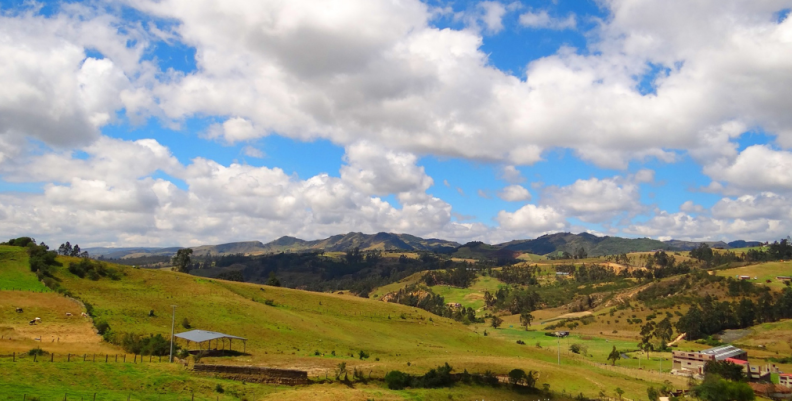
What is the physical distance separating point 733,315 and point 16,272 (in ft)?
658

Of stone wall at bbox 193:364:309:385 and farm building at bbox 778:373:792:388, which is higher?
stone wall at bbox 193:364:309:385

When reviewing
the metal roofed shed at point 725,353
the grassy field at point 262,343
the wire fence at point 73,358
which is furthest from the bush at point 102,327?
the metal roofed shed at point 725,353

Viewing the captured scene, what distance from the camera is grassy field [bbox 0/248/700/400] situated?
43281 millimetres

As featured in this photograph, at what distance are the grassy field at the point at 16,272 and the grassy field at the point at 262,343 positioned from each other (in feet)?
12.4

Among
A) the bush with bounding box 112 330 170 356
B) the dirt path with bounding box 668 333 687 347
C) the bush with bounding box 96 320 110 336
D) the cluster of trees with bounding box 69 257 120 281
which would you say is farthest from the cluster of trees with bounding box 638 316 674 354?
the cluster of trees with bounding box 69 257 120 281

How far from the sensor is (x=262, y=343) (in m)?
72.4

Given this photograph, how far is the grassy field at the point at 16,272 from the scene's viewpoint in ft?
272

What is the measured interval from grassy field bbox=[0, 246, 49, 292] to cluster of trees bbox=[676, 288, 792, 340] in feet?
572

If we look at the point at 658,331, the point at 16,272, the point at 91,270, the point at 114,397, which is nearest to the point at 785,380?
the point at 658,331

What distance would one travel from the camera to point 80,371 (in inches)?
1699

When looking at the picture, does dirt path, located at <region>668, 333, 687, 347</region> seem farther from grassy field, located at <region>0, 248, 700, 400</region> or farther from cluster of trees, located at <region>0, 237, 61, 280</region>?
cluster of trees, located at <region>0, 237, 61, 280</region>

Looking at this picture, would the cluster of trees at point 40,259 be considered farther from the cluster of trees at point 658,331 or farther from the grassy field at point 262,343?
the cluster of trees at point 658,331

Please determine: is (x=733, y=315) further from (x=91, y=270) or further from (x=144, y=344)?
(x=91, y=270)

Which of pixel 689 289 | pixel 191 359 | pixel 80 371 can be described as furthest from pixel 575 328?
pixel 80 371
